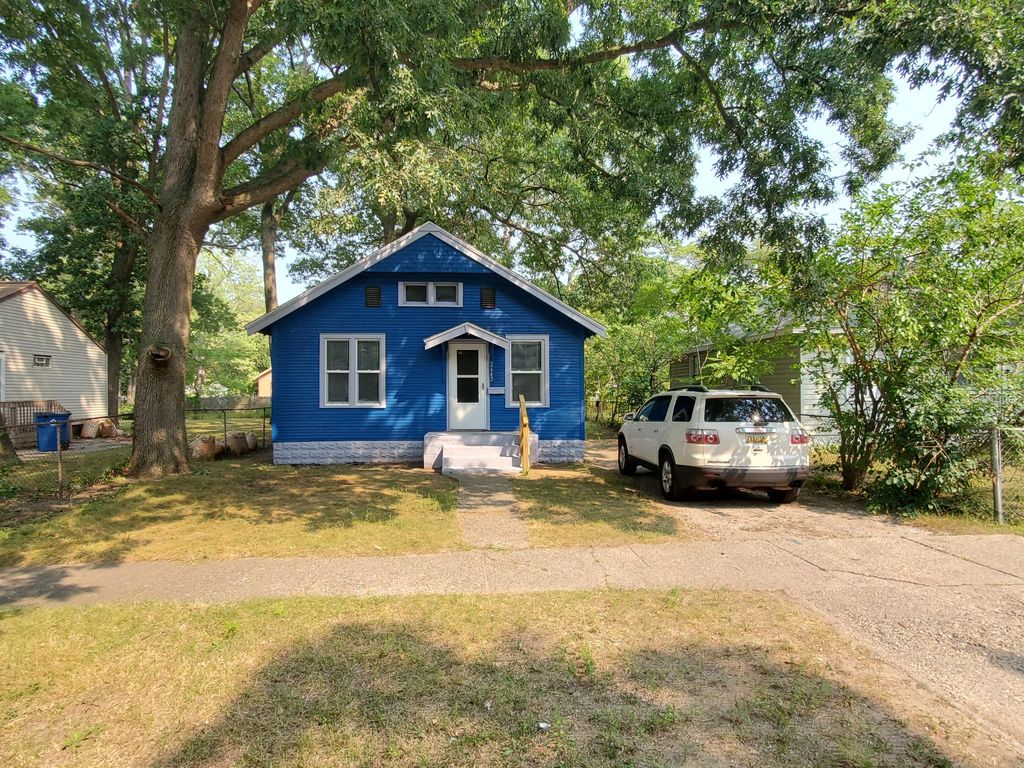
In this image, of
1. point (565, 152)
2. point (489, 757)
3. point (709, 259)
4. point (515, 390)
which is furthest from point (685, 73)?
point (489, 757)

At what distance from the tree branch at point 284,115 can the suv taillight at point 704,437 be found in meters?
7.51

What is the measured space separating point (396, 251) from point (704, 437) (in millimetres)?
8340

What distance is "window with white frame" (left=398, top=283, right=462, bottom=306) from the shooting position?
1338 centimetres

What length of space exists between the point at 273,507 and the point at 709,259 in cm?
835

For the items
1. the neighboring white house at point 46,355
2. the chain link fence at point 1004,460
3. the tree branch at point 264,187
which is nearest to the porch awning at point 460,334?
the tree branch at point 264,187

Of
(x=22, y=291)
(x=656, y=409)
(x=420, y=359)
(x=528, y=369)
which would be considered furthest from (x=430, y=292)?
(x=22, y=291)

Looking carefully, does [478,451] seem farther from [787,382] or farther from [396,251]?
[787,382]

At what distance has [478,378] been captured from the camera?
13.4m

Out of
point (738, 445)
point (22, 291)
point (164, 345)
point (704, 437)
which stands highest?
point (22, 291)

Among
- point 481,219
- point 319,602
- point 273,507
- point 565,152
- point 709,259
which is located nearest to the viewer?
point 319,602

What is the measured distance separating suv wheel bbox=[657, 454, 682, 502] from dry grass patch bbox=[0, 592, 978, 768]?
410 cm

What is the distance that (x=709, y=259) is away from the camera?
10023 millimetres

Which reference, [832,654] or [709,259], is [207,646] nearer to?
[832,654]

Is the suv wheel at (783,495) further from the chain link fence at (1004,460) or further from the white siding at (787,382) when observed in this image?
the white siding at (787,382)
